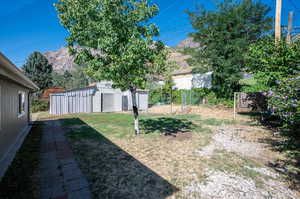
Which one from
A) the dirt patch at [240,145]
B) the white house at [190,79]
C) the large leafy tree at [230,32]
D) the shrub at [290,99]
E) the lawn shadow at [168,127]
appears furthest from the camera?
the white house at [190,79]

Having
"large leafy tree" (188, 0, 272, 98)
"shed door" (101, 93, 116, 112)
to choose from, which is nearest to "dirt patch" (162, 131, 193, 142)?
"large leafy tree" (188, 0, 272, 98)

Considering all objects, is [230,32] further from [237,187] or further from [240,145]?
[237,187]

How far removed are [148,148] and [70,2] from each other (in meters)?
4.88

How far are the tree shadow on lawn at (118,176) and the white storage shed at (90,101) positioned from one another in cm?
1027

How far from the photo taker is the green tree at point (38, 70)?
24203mm

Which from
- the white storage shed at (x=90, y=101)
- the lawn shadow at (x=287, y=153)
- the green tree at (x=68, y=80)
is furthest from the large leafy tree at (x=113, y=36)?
the green tree at (x=68, y=80)

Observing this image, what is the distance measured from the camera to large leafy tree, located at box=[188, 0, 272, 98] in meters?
12.6

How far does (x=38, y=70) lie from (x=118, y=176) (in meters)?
28.6

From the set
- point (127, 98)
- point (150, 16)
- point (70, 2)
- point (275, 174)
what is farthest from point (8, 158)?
point (127, 98)

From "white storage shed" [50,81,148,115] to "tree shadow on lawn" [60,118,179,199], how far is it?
33.7ft

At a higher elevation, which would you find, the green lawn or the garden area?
the green lawn

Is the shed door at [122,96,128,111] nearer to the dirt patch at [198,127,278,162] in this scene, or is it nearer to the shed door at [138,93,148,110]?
the shed door at [138,93,148,110]

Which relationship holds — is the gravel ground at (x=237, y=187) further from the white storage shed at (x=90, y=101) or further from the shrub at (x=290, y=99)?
the white storage shed at (x=90, y=101)

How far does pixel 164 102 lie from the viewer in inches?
805
